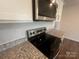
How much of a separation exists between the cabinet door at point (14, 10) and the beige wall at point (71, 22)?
326cm

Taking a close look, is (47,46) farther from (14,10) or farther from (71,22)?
(71,22)

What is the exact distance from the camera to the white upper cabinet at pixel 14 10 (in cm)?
55

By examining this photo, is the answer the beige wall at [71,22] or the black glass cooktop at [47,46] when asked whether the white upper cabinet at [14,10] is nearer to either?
the black glass cooktop at [47,46]

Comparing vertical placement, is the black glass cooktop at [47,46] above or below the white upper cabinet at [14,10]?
below

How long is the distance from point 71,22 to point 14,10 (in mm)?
3558

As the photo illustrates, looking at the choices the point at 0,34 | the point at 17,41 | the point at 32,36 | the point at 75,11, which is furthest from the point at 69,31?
the point at 0,34

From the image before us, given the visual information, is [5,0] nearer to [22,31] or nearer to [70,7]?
[22,31]

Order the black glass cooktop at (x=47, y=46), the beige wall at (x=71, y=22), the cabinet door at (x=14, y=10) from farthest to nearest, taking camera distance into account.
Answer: the beige wall at (x=71, y=22), the black glass cooktop at (x=47, y=46), the cabinet door at (x=14, y=10)

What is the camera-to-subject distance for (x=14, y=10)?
636mm

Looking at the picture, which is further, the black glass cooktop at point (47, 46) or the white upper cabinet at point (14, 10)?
the black glass cooktop at point (47, 46)

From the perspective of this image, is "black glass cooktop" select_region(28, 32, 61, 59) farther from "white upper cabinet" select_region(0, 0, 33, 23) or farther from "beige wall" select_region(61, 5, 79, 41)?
"beige wall" select_region(61, 5, 79, 41)

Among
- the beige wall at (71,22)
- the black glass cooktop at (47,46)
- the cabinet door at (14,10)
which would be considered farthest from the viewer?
the beige wall at (71,22)

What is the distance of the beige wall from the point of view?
135 inches

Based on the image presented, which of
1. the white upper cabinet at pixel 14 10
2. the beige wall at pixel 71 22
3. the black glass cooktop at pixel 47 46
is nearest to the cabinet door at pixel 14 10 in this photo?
the white upper cabinet at pixel 14 10
